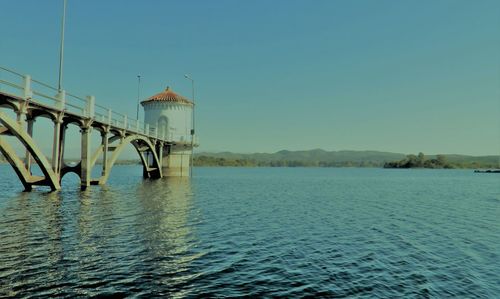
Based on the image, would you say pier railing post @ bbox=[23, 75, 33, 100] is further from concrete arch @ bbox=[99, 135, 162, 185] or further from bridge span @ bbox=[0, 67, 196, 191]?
concrete arch @ bbox=[99, 135, 162, 185]

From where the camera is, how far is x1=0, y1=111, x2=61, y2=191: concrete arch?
20.2 m

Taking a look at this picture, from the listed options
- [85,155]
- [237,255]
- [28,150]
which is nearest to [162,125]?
[85,155]

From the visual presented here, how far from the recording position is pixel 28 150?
74.6 ft

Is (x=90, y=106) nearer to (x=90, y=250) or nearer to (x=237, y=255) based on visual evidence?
(x=90, y=250)

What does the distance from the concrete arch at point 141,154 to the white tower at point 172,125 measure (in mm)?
2658

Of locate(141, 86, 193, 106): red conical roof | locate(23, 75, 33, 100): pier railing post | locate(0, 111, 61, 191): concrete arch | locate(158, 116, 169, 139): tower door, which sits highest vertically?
locate(141, 86, 193, 106): red conical roof

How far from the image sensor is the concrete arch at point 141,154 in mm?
35812

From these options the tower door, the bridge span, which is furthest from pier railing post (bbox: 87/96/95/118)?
the tower door

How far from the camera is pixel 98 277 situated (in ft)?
26.8

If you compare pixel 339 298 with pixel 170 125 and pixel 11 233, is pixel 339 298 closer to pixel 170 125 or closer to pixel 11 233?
pixel 11 233

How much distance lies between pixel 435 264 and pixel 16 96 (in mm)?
21319

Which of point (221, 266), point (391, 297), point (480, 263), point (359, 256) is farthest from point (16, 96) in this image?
Answer: point (480, 263)

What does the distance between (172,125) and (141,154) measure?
11902 mm

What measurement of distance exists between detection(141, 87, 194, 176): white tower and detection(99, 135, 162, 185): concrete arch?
8.72ft
